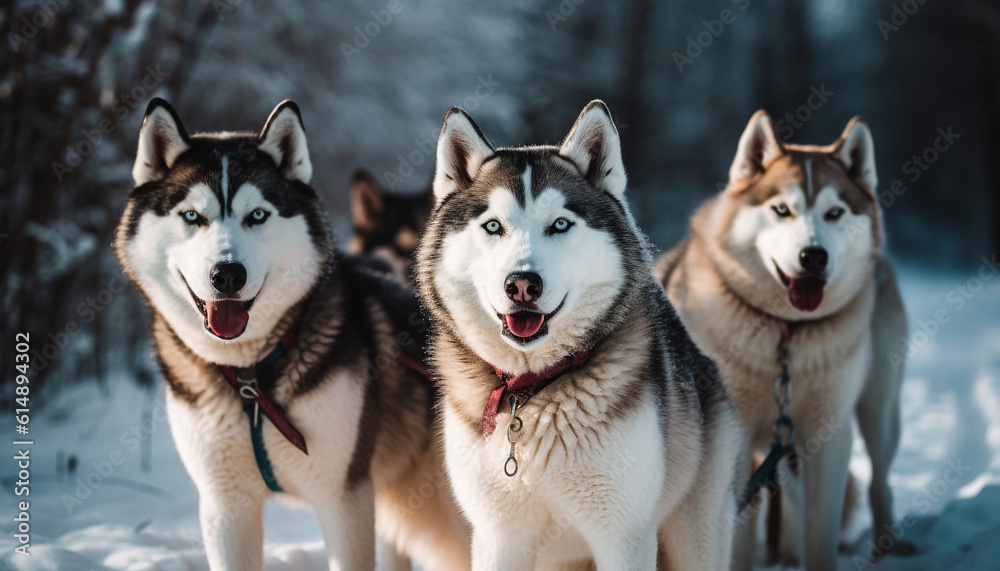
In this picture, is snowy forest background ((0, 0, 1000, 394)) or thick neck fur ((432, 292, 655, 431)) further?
snowy forest background ((0, 0, 1000, 394))

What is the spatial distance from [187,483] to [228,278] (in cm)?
382

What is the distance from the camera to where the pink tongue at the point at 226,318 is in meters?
2.33

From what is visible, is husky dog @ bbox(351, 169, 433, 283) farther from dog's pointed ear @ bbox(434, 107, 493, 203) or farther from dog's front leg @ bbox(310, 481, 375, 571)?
dog's pointed ear @ bbox(434, 107, 493, 203)

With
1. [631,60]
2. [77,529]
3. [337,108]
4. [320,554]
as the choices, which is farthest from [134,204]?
[631,60]

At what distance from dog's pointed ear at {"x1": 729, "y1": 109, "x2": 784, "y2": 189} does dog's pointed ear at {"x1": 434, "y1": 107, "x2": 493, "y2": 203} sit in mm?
1754

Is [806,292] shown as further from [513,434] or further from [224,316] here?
[224,316]

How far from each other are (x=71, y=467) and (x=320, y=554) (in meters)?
2.82

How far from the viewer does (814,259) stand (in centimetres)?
314

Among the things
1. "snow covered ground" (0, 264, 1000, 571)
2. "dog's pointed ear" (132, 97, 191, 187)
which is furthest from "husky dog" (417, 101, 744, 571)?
"snow covered ground" (0, 264, 1000, 571)

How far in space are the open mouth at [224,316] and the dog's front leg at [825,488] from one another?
8.74 ft

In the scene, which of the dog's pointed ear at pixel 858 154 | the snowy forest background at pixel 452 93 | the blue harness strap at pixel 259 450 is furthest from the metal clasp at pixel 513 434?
the snowy forest background at pixel 452 93

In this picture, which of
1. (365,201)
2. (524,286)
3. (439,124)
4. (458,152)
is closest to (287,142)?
(458,152)

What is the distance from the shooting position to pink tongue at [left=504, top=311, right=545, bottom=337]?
1922 mm

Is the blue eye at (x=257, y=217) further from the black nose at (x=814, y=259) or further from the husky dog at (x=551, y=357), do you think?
the black nose at (x=814, y=259)
